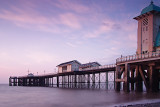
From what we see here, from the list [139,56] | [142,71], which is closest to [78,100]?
[139,56]

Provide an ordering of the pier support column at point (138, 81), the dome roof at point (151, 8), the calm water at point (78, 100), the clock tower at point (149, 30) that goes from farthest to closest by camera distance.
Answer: the dome roof at point (151, 8) < the clock tower at point (149, 30) < the pier support column at point (138, 81) < the calm water at point (78, 100)

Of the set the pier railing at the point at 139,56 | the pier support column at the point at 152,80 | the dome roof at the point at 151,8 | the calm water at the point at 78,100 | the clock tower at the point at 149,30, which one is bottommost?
the calm water at the point at 78,100

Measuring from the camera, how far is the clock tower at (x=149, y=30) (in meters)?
29.9

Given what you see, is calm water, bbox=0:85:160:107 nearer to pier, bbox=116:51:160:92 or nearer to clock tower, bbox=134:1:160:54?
pier, bbox=116:51:160:92

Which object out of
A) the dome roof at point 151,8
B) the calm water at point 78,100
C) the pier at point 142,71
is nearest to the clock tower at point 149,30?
the dome roof at point 151,8

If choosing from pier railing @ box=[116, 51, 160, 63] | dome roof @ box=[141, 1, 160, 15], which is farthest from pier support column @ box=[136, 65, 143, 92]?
dome roof @ box=[141, 1, 160, 15]

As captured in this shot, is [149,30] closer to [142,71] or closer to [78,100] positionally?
[142,71]

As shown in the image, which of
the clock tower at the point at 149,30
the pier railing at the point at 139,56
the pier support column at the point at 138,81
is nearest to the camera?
the pier railing at the point at 139,56

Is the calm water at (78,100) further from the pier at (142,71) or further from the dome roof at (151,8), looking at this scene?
the dome roof at (151,8)

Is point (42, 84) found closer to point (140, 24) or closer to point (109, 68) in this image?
point (109, 68)

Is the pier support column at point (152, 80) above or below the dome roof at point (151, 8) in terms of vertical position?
below

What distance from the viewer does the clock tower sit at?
29875 millimetres

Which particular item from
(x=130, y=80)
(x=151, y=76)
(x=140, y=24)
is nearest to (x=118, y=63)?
(x=130, y=80)

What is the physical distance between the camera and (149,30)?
100 ft
